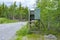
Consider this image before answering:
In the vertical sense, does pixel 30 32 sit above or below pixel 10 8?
below

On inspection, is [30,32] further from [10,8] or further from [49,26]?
[10,8]

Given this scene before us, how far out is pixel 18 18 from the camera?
6.03 m

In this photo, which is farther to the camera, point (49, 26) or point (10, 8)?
point (10, 8)

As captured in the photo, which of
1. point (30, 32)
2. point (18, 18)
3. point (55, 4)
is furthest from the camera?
point (18, 18)

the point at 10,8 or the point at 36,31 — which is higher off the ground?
the point at 10,8

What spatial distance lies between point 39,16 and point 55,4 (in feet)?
2.11

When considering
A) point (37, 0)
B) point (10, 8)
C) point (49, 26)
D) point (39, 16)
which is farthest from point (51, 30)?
point (10, 8)

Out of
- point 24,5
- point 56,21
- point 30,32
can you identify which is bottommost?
→ point 30,32

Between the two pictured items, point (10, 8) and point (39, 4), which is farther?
point (10, 8)

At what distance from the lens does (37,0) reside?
17.3ft

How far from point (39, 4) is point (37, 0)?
13 centimetres

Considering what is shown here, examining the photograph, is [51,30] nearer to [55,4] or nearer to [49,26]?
[49,26]

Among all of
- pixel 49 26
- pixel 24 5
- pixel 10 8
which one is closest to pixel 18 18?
pixel 10 8

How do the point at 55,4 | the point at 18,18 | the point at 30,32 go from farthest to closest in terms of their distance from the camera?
the point at 18,18
the point at 30,32
the point at 55,4
